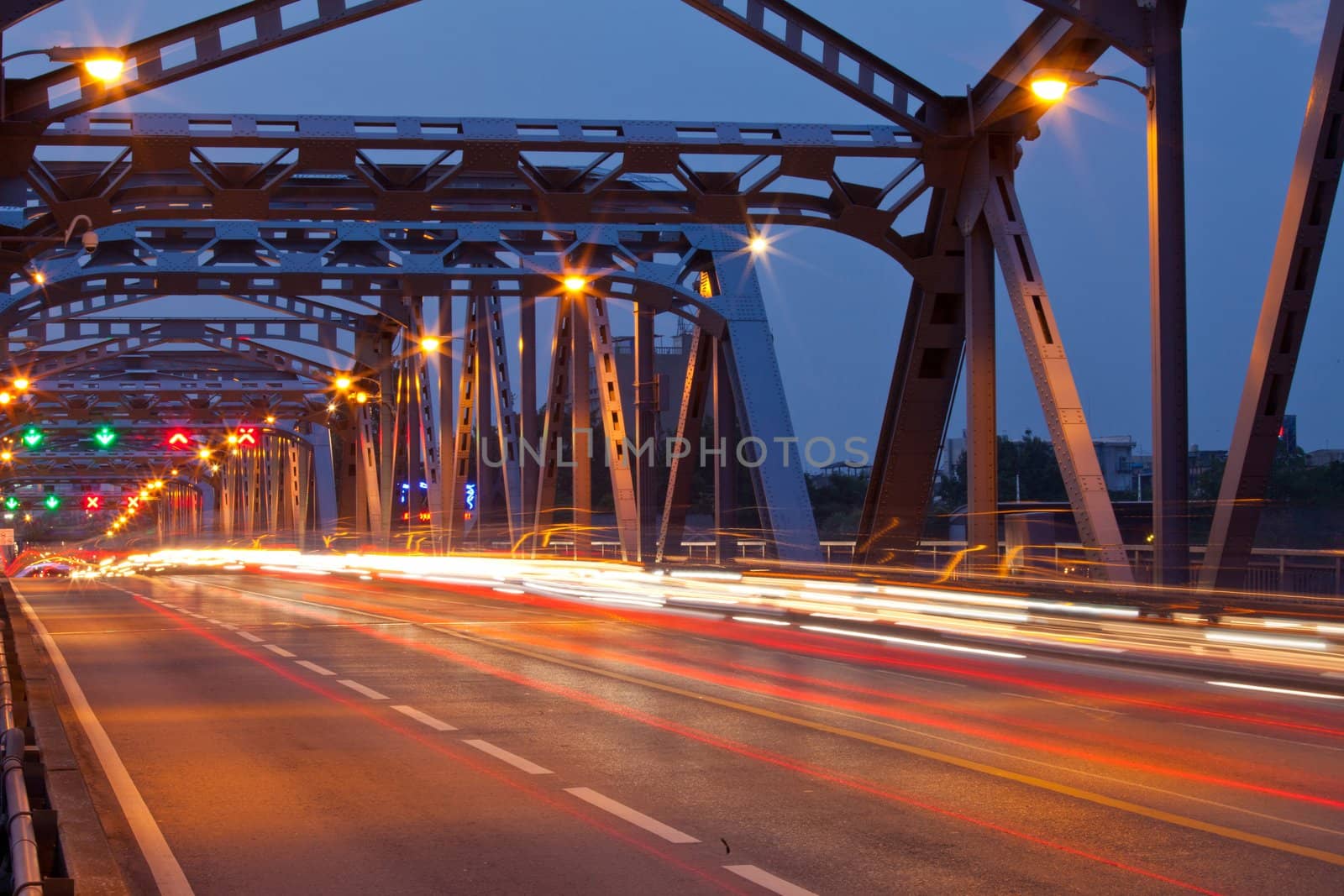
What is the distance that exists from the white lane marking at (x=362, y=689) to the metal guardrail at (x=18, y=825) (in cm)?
562

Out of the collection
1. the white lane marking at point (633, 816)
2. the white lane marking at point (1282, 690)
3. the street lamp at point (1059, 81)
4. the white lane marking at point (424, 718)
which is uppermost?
the street lamp at point (1059, 81)

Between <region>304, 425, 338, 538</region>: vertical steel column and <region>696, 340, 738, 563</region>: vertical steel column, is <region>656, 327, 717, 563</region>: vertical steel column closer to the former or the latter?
<region>696, 340, 738, 563</region>: vertical steel column

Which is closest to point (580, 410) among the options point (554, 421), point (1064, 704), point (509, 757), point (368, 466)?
point (554, 421)

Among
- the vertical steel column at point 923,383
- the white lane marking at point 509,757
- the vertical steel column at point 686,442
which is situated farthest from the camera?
the vertical steel column at point 686,442

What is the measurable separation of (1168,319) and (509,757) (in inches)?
315

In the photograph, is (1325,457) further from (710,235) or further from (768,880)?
(768,880)

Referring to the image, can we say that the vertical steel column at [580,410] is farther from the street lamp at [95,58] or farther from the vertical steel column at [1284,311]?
the vertical steel column at [1284,311]

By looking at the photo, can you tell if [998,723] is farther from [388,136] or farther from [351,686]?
[388,136]

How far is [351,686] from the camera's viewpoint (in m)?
15.3

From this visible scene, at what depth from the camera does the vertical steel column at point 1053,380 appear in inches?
669

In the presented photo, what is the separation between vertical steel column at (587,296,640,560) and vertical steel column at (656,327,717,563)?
2632 millimetres

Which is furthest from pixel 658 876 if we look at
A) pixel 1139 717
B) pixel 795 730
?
pixel 1139 717

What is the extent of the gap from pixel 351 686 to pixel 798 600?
10409 millimetres

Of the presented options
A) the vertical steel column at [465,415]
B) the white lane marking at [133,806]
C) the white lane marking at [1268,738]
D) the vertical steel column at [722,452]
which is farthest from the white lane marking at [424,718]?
the vertical steel column at [465,415]
